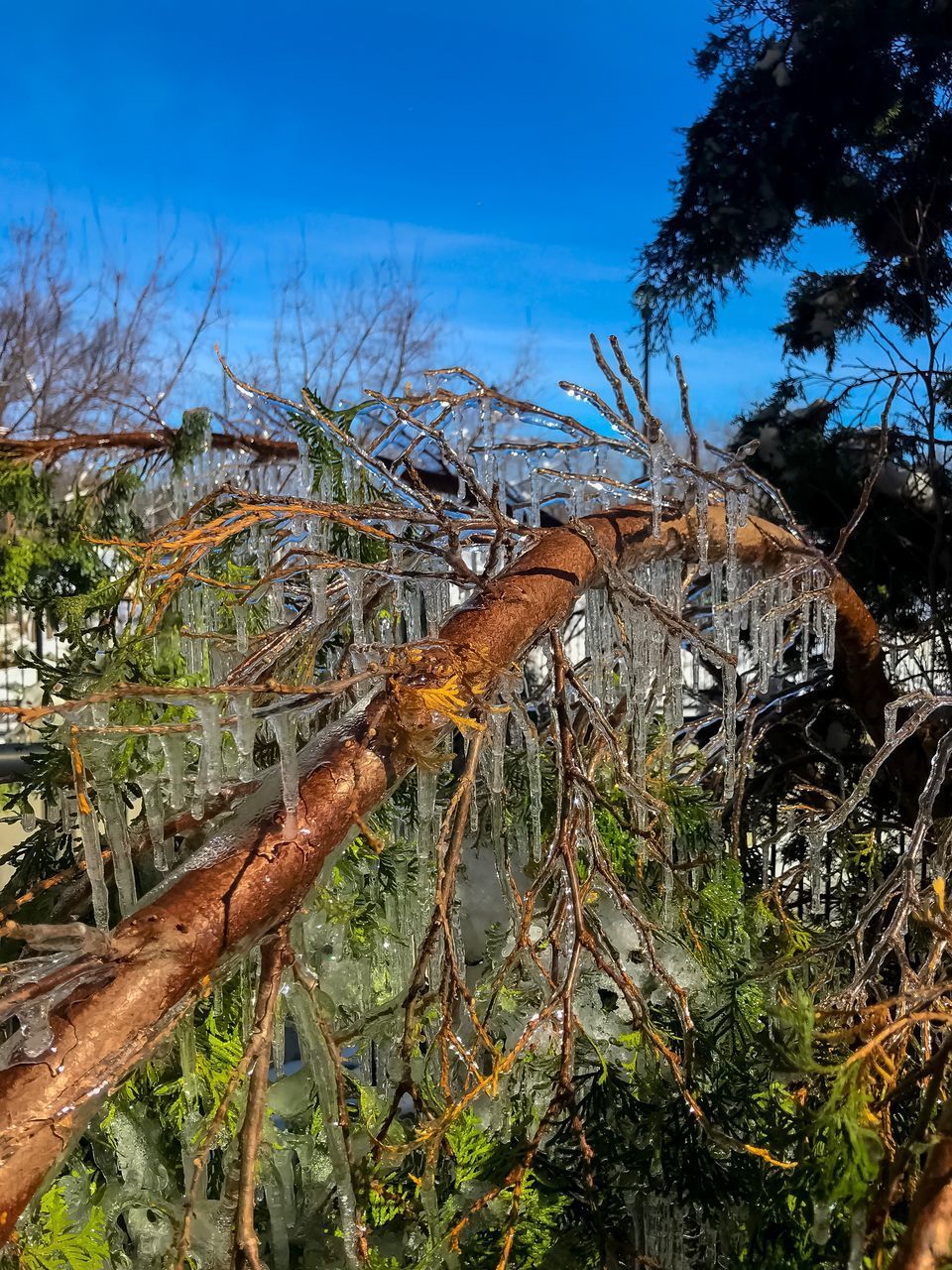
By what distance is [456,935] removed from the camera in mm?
1630

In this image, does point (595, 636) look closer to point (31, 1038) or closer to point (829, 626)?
point (829, 626)

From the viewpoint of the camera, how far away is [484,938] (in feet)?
6.45

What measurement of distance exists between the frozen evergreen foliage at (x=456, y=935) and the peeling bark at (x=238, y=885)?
0.08ft

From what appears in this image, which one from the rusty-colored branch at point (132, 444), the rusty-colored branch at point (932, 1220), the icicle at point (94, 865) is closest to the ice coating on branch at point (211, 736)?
the icicle at point (94, 865)

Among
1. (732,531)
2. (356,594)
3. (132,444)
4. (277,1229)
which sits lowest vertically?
(277,1229)

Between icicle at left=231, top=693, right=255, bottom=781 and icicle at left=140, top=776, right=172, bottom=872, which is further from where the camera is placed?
icicle at left=140, top=776, right=172, bottom=872

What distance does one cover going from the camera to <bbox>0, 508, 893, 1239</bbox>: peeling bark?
698mm

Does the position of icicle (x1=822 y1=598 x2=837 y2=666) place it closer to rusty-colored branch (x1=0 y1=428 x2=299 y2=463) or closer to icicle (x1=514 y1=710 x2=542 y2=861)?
icicle (x1=514 y1=710 x2=542 y2=861)

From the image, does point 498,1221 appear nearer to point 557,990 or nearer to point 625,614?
point 557,990

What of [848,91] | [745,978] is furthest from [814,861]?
[848,91]

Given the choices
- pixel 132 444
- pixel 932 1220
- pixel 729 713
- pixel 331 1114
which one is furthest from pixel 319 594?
pixel 132 444

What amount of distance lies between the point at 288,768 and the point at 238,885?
0.43 ft

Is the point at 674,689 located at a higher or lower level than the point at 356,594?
lower

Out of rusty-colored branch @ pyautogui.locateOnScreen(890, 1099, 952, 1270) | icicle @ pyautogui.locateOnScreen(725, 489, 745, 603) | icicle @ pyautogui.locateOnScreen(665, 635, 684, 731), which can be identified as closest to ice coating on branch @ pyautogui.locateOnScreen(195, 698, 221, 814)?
rusty-colored branch @ pyautogui.locateOnScreen(890, 1099, 952, 1270)
